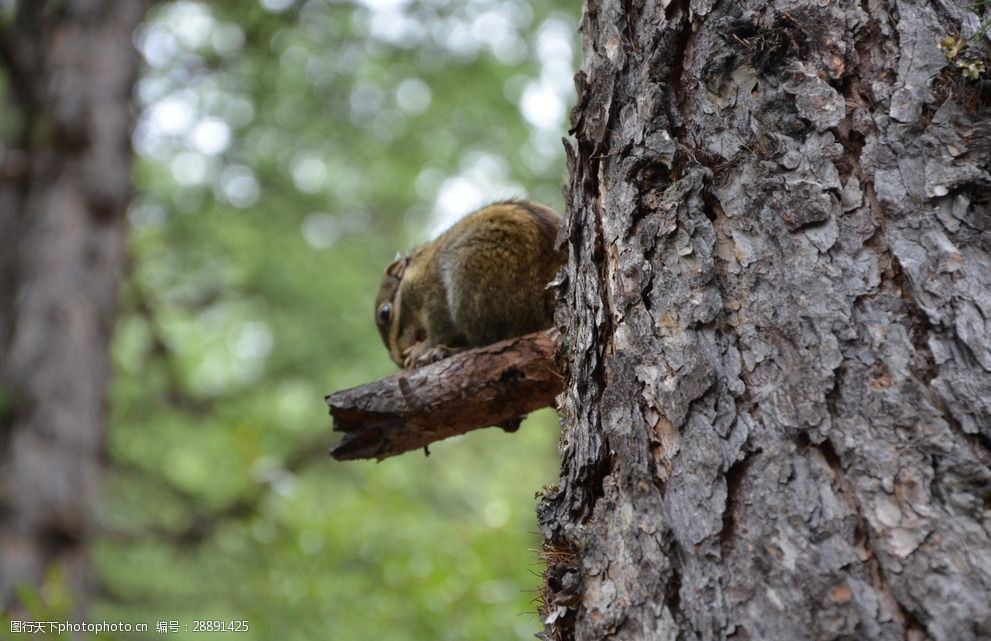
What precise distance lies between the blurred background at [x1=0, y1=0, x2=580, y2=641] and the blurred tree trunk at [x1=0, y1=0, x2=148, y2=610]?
74 centimetres

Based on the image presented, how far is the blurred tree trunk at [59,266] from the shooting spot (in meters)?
5.86

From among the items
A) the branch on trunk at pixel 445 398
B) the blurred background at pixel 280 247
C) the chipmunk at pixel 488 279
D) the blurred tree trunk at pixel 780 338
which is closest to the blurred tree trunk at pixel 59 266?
the blurred background at pixel 280 247

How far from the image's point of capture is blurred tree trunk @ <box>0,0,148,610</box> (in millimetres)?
5859

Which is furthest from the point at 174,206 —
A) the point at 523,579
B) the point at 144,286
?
the point at 523,579

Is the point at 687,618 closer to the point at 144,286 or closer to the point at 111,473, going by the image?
the point at 111,473

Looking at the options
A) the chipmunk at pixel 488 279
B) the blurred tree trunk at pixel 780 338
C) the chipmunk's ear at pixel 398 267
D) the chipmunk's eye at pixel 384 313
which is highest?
the chipmunk's ear at pixel 398 267

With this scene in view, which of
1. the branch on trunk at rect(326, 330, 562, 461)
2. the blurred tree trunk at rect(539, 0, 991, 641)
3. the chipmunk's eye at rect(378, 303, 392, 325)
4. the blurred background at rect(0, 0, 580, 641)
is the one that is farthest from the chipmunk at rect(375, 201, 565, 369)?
the blurred background at rect(0, 0, 580, 641)

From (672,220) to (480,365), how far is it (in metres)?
1.05

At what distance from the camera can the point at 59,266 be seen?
6359mm

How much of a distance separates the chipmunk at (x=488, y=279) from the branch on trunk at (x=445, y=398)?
77cm

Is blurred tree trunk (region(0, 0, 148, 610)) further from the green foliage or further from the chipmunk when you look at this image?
the chipmunk

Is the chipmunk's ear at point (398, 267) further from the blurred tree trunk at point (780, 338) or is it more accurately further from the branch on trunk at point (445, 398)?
the blurred tree trunk at point (780, 338)

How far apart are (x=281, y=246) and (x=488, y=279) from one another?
5.46 metres

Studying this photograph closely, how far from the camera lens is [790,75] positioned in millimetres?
1919
